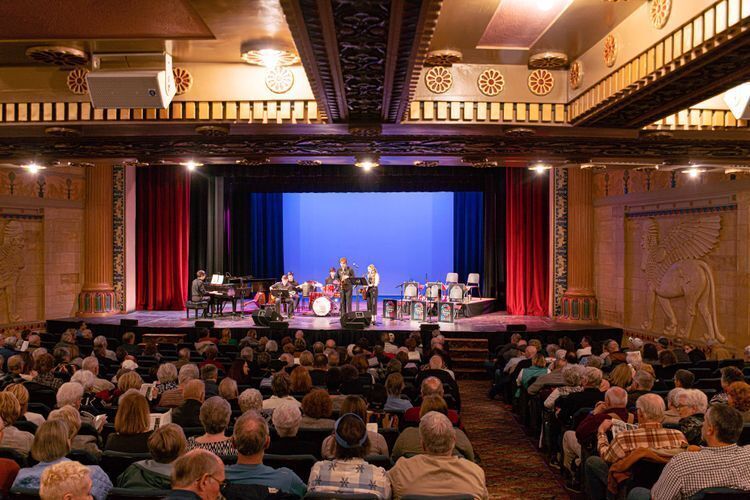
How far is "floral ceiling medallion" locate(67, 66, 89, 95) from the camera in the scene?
5648 mm

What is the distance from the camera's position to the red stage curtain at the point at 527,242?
14.1 meters

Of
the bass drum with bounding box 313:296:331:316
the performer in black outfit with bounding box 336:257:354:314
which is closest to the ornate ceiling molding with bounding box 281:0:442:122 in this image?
the performer in black outfit with bounding box 336:257:354:314

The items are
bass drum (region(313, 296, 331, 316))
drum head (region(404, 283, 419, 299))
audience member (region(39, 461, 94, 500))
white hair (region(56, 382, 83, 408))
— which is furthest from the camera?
bass drum (region(313, 296, 331, 316))

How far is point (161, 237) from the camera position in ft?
48.4

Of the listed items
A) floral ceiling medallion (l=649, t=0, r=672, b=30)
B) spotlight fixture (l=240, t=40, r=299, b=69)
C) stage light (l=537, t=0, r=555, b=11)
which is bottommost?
floral ceiling medallion (l=649, t=0, r=672, b=30)

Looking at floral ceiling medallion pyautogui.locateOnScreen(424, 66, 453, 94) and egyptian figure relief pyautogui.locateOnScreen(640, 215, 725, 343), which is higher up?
floral ceiling medallion pyautogui.locateOnScreen(424, 66, 453, 94)

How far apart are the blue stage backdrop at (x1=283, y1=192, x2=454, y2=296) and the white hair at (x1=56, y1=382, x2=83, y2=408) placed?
13081mm

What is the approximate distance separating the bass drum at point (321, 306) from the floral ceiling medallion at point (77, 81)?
7.98 meters

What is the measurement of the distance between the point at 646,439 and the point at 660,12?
98.6 inches

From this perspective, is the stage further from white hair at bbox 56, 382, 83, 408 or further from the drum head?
white hair at bbox 56, 382, 83, 408

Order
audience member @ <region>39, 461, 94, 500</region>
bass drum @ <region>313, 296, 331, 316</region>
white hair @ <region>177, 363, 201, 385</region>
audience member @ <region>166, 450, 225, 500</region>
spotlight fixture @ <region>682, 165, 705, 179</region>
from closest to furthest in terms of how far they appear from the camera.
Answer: audience member @ <region>39, 461, 94, 500</region> < audience member @ <region>166, 450, 225, 500</region> < white hair @ <region>177, 363, 201, 385</region> < spotlight fixture @ <region>682, 165, 705, 179</region> < bass drum @ <region>313, 296, 331, 316</region>

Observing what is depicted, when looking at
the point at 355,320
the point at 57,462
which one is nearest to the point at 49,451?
the point at 57,462

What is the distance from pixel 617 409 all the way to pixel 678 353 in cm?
359

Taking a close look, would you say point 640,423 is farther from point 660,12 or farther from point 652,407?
point 660,12
